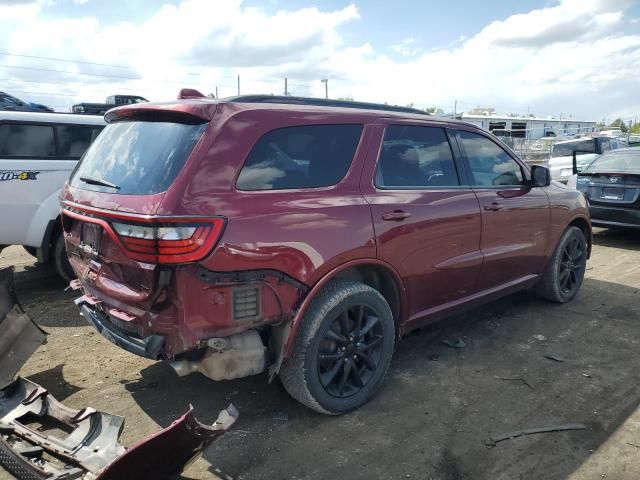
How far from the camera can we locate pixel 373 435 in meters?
3.03

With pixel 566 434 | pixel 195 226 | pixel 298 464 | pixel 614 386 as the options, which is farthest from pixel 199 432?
pixel 614 386

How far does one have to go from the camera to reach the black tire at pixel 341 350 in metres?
2.98

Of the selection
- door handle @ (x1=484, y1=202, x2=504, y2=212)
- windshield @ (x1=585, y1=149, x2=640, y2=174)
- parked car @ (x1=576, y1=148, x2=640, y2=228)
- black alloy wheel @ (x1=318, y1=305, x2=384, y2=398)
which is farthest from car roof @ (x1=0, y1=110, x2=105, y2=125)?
windshield @ (x1=585, y1=149, x2=640, y2=174)

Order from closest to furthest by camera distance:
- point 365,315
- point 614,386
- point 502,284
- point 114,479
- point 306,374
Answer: point 114,479
point 306,374
point 365,315
point 614,386
point 502,284

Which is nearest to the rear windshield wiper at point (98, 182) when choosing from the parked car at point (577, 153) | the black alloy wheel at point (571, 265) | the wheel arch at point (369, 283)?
the wheel arch at point (369, 283)

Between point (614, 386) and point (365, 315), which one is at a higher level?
point (365, 315)

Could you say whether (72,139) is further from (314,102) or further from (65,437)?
(65,437)

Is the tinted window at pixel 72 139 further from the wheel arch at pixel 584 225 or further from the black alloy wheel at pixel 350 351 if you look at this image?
the wheel arch at pixel 584 225

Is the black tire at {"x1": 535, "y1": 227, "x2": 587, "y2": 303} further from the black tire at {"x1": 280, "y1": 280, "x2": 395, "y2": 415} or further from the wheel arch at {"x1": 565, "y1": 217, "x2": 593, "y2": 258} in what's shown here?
the black tire at {"x1": 280, "y1": 280, "x2": 395, "y2": 415}

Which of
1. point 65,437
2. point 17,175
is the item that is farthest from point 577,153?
point 65,437

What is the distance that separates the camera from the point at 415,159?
3.69m

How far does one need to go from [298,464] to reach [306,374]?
1.59 feet

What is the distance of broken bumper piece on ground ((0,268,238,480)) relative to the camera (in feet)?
7.55

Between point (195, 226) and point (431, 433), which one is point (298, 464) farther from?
point (195, 226)
